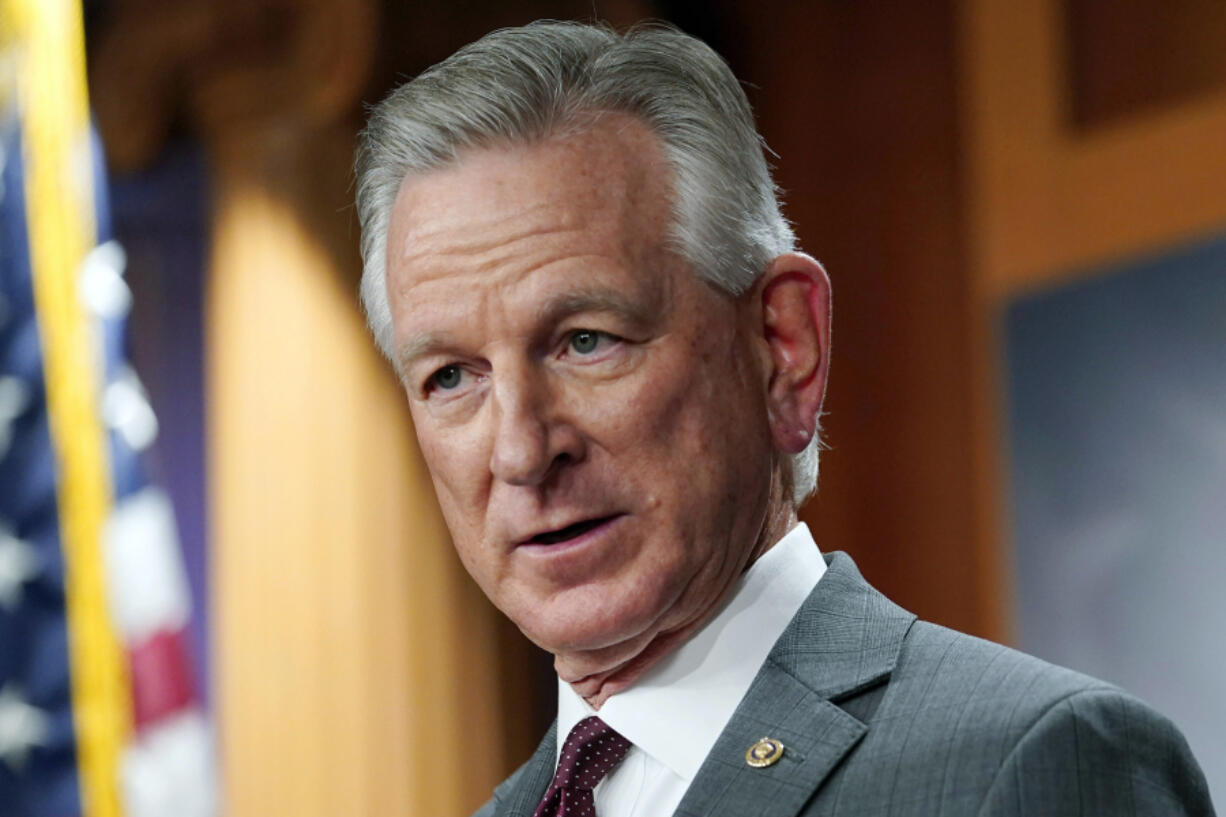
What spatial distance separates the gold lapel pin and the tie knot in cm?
17

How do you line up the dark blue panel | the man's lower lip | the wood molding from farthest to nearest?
the wood molding < the dark blue panel < the man's lower lip

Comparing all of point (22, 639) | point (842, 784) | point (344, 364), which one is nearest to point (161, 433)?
point (344, 364)

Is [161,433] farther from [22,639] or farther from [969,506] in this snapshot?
[969,506]

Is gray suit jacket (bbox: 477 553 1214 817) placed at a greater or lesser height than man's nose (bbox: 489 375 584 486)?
lesser

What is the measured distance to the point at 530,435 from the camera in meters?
1.51

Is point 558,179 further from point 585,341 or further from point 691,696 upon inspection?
point 691,696

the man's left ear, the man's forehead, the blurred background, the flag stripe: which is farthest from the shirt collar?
the blurred background

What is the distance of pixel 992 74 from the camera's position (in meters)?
3.98

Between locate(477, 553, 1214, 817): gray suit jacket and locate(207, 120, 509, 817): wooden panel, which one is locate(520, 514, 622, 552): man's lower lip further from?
locate(207, 120, 509, 817): wooden panel

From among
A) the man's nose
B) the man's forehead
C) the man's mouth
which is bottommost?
the man's mouth

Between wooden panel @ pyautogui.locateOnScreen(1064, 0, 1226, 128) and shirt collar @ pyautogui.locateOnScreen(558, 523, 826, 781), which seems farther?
wooden panel @ pyautogui.locateOnScreen(1064, 0, 1226, 128)

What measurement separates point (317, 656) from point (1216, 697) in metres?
1.91

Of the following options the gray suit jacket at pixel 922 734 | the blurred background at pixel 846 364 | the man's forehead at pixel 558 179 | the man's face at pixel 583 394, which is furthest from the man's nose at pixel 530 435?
the blurred background at pixel 846 364

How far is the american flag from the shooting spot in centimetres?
281
